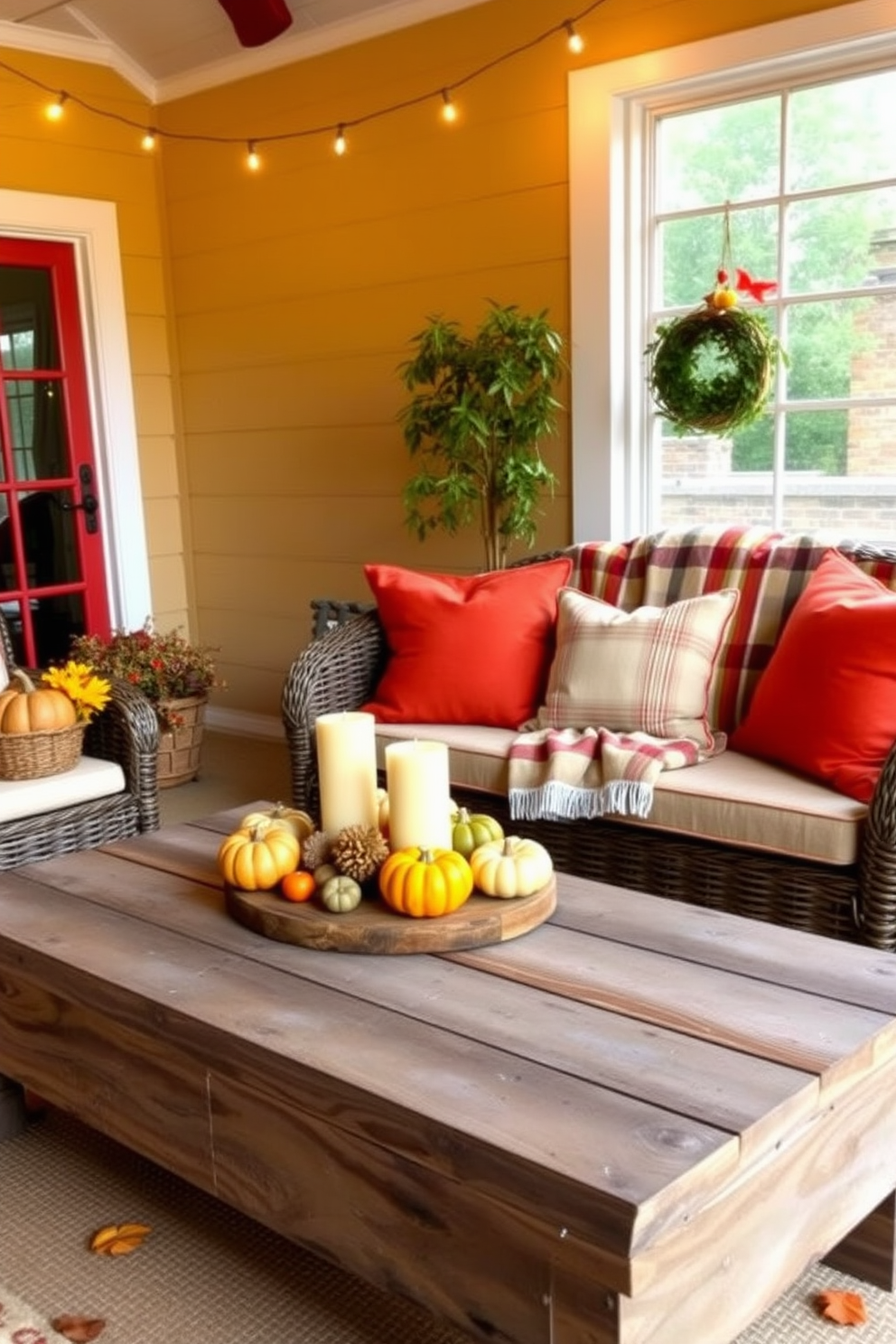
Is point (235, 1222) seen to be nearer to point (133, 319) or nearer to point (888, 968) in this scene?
point (888, 968)

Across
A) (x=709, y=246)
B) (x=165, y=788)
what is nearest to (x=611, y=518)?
(x=709, y=246)

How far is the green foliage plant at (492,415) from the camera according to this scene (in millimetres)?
3383

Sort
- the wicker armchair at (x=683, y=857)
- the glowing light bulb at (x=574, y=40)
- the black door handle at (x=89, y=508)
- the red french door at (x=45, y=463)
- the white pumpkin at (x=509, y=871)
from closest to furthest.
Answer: the white pumpkin at (x=509, y=871)
the wicker armchair at (x=683, y=857)
the glowing light bulb at (x=574, y=40)
the red french door at (x=45, y=463)
the black door handle at (x=89, y=508)

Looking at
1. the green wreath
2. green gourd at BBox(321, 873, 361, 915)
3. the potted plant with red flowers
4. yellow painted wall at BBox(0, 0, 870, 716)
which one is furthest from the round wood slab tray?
the potted plant with red flowers

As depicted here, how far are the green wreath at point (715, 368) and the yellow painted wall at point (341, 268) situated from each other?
0.54 m

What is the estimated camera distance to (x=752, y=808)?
2240 mm

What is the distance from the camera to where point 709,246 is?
3.39 metres

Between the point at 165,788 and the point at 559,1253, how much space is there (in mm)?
3179

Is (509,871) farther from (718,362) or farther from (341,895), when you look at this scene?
(718,362)

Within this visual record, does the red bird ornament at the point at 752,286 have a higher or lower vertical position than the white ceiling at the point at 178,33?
lower

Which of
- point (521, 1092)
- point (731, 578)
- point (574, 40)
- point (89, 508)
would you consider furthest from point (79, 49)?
point (521, 1092)

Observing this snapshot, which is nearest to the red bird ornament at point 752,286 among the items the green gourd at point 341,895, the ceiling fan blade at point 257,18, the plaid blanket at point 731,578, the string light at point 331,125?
the plaid blanket at point 731,578

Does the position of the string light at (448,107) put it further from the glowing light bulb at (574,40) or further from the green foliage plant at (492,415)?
the green foliage plant at (492,415)

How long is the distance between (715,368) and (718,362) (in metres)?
0.02
